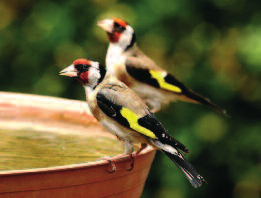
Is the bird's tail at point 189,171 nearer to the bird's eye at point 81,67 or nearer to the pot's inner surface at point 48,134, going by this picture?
the pot's inner surface at point 48,134

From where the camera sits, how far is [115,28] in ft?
11.6

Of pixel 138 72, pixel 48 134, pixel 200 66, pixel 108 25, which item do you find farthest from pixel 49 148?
pixel 200 66

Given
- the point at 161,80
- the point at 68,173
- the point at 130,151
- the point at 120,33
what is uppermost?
the point at 68,173

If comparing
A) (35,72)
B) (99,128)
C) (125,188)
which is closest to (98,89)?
(99,128)

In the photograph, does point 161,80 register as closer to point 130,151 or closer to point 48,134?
point 48,134

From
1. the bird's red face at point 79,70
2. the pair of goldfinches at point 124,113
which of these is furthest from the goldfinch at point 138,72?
the bird's red face at point 79,70

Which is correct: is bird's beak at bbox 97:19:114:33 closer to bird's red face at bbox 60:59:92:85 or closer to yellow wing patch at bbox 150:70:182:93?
yellow wing patch at bbox 150:70:182:93

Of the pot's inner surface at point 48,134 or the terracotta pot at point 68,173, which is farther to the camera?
the pot's inner surface at point 48,134

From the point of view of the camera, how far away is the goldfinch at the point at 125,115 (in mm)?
2054

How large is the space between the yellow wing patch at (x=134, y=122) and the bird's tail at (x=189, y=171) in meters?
0.10

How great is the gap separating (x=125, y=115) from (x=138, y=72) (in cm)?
129

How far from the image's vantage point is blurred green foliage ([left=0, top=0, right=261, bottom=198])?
11.9 ft

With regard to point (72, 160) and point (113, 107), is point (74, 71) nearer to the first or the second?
point (113, 107)

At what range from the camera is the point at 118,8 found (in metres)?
3.84
